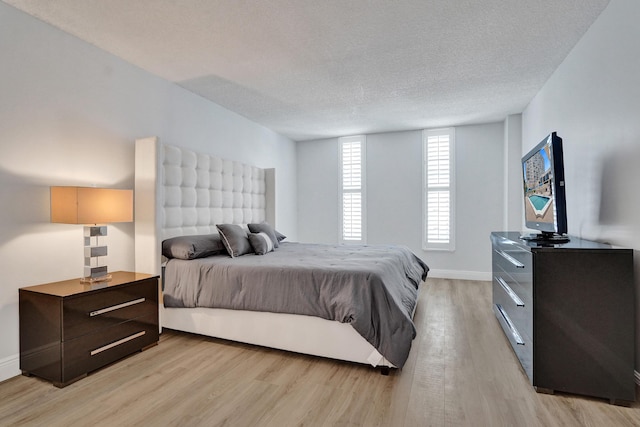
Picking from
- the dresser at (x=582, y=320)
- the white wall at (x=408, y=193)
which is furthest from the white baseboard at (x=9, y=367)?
the white wall at (x=408, y=193)

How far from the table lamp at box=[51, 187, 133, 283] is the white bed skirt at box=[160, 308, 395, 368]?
30.9 inches

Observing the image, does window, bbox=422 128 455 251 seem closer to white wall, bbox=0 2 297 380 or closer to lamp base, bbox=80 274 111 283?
white wall, bbox=0 2 297 380

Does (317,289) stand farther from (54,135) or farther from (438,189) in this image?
(438,189)

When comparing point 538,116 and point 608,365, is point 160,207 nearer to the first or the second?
point 608,365

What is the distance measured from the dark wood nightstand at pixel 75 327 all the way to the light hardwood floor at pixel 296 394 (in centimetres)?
10

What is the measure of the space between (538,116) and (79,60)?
185 inches

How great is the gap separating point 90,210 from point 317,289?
5.66 feet

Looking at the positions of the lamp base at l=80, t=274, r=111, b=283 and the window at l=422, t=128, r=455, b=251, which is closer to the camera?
the lamp base at l=80, t=274, r=111, b=283

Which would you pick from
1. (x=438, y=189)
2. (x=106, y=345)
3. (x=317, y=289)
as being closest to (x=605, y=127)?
(x=317, y=289)

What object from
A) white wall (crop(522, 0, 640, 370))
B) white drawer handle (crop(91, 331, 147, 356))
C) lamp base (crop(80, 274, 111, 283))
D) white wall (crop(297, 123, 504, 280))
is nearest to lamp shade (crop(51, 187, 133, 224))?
lamp base (crop(80, 274, 111, 283))

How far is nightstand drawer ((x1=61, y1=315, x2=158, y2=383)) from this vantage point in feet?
6.97

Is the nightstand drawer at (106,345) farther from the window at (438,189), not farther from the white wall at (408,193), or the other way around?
the window at (438,189)

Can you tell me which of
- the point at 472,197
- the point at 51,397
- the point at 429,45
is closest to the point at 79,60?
the point at 51,397

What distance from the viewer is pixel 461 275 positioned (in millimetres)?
5266
